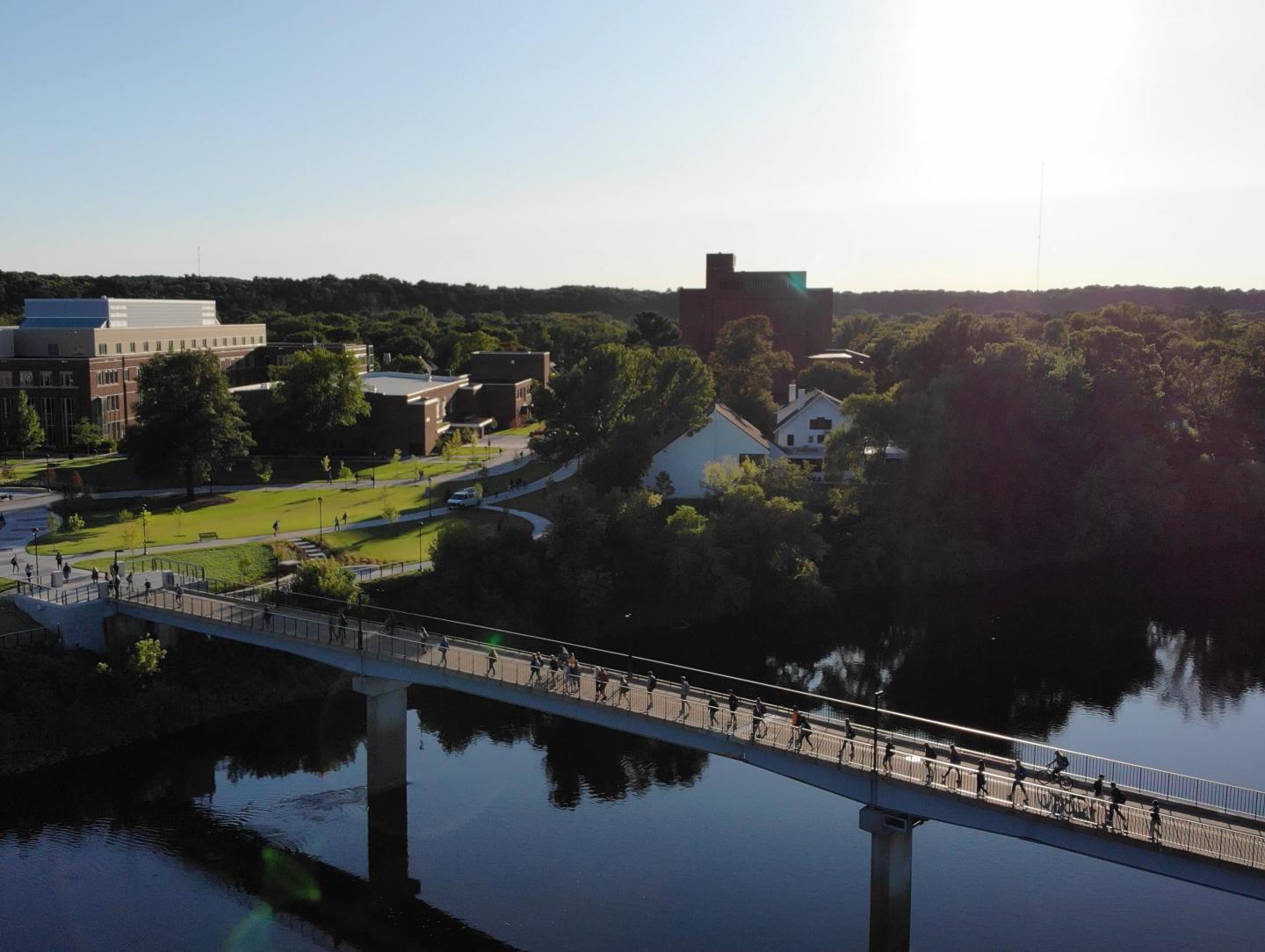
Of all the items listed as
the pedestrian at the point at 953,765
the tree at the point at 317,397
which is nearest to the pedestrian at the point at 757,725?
the pedestrian at the point at 953,765

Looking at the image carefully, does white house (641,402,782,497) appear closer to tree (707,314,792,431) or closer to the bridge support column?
tree (707,314,792,431)

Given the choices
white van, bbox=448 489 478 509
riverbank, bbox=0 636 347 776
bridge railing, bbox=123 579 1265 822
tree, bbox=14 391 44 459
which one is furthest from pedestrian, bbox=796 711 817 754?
tree, bbox=14 391 44 459

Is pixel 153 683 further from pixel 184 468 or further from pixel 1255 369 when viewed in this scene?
pixel 1255 369

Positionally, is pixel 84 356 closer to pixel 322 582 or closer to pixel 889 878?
pixel 322 582

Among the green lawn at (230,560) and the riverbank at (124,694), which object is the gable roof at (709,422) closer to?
the green lawn at (230,560)

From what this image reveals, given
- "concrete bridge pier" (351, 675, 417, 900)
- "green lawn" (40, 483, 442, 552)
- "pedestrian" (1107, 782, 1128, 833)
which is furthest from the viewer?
"green lawn" (40, 483, 442, 552)
